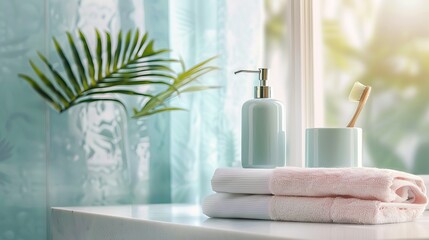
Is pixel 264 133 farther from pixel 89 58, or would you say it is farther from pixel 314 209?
pixel 89 58

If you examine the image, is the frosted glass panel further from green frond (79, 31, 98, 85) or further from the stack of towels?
the stack of towels

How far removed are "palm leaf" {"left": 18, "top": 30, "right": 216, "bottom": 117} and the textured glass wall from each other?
29mm

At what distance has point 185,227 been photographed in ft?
4.20

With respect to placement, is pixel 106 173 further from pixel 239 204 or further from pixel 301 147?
pixel 239 204

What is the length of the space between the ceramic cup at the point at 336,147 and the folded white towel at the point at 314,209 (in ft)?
0.62

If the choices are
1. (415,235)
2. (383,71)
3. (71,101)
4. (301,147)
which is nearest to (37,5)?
(71,101)

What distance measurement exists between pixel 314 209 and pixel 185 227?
20 centimetres

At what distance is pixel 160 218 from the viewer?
1451 mm

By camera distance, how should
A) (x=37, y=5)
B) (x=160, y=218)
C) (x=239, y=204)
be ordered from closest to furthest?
1. (x=239, y=204)
2. (x=160, y=218)
3. (x=37, y=5)

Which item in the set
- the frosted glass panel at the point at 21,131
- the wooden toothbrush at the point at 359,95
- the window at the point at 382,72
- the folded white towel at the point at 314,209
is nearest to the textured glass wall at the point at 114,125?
the frosted glass panel at the point at 21,131

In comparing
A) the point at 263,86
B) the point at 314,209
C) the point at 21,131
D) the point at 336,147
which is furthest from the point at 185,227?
the point at 21,131

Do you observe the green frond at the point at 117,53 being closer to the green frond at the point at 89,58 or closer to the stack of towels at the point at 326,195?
the green frond at the point at 89,58

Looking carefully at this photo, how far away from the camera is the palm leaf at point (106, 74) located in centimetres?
190

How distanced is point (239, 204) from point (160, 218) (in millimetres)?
172
